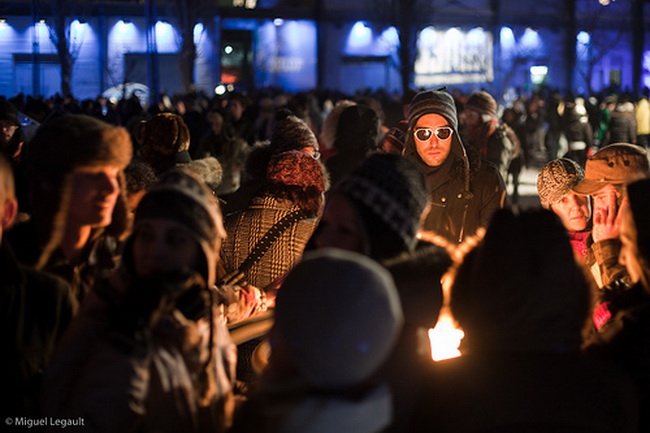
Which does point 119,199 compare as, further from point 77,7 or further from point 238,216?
point 77,7

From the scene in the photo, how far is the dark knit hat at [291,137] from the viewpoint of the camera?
6434 mm

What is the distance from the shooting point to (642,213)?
11.4 ft

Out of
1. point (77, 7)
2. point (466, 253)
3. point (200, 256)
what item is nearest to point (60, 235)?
point (200, 256)

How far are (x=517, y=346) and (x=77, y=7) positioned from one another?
3796 cm

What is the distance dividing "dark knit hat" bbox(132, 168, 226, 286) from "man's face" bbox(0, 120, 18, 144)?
17.9ft

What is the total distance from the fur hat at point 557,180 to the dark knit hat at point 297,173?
4.04 feet

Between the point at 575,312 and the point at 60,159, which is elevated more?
the point at 60,159

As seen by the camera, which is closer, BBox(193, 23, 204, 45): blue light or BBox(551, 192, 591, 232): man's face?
BBox(551, 192, 591, 232): man's face

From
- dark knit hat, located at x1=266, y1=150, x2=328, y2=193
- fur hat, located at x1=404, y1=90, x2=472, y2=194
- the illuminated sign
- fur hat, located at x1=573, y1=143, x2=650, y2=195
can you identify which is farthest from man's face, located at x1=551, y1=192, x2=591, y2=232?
the illuminated sign

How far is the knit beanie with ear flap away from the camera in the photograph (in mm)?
3668

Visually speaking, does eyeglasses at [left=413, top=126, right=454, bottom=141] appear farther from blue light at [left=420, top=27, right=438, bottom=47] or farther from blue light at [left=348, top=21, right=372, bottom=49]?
blue light at [left=420, top=27, right=438, bottom=47]

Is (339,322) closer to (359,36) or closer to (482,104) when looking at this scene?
(482,104)

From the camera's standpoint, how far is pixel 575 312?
3.09 metres

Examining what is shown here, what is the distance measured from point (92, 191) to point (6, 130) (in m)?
5.23
